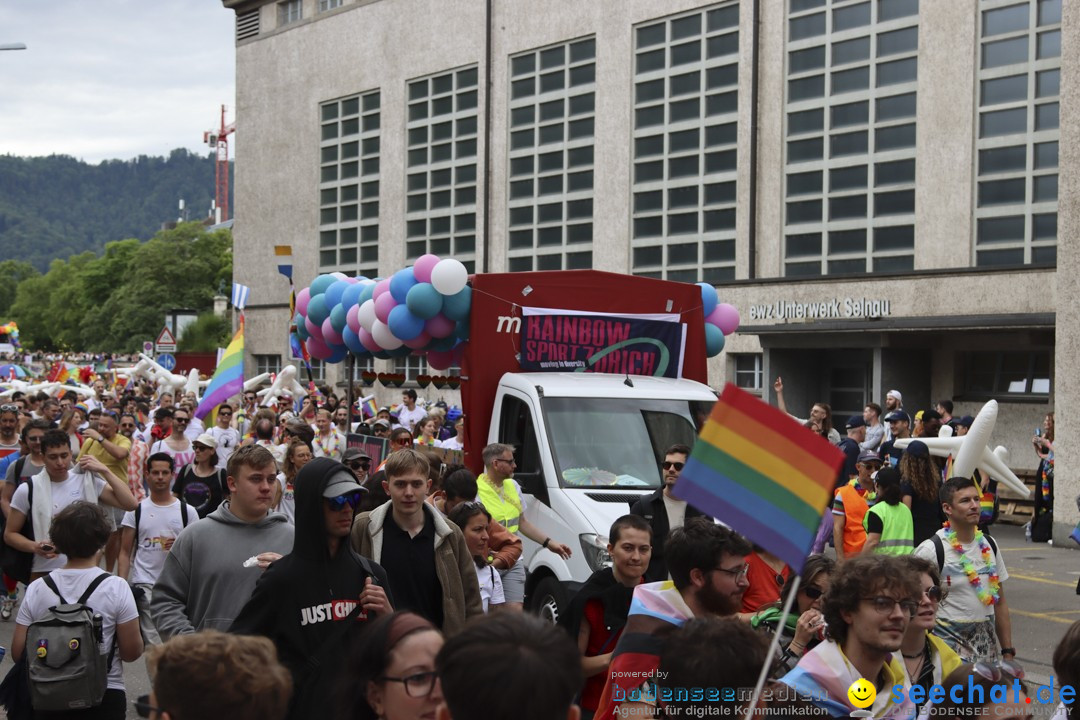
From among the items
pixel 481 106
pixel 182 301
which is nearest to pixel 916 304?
pixel 481 106

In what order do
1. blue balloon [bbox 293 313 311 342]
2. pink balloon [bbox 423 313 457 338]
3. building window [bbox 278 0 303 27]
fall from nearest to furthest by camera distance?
pink balloon [bbox 423 313 457 338] → blue balloon [bbox 293 313 311 342] → building window [bbox 278 0 303 27]

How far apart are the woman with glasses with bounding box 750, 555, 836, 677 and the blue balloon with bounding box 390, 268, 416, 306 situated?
784cm

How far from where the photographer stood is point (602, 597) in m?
5.56

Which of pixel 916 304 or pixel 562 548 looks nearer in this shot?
pixel 562 548

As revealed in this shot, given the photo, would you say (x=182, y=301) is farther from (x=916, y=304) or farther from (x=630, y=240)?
(x=916, y=304)

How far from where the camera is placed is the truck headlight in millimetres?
9430

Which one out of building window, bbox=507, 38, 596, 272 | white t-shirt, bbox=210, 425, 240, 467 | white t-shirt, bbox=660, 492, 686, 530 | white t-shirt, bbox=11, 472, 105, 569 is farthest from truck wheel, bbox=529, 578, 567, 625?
building window, bbox=507, 38, 596, 272

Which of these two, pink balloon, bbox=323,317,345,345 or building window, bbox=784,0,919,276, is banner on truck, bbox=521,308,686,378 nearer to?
pink balloon, bbox=323,317,345,345

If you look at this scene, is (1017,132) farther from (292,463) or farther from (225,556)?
(225,556)

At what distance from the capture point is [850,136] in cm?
2672

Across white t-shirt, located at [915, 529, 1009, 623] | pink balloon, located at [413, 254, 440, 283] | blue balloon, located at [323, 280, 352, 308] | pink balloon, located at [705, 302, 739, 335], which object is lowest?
white t-shirt, located at [915, 529, 1009, 623]

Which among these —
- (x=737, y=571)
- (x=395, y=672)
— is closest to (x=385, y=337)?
(x=737, y=571)

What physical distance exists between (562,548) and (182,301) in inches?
4077

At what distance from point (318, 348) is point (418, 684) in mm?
13621
